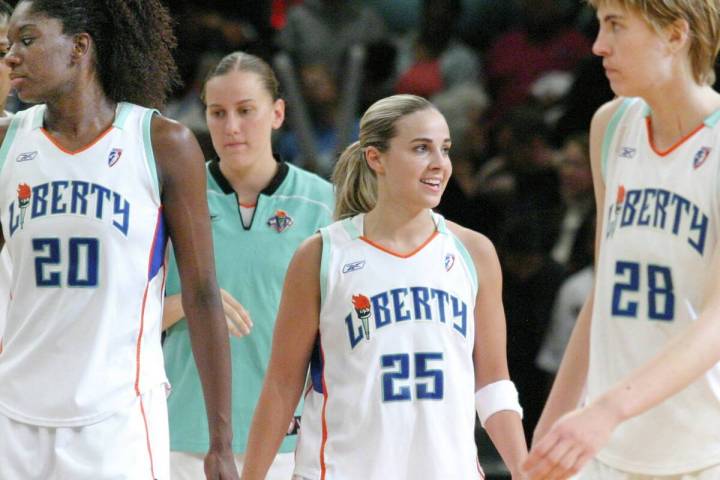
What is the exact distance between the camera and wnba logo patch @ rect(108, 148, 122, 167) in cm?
395

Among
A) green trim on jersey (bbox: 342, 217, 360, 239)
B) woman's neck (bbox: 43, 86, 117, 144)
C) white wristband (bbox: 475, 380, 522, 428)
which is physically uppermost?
woman's neck (bbox: 43, 86, 117, 144)

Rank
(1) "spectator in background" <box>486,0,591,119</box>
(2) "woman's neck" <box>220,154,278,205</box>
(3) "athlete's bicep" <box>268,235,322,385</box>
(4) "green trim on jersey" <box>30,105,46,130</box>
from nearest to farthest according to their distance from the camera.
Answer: (4) "green trim on jersey" <box>30,105,46,130</box> < (3) "athlete's bicep" <box>268,235,322,385</box> < (2) "woman's neck" <box>220,154,278,205</box> < (1) "spectator in background" <box>486,0,591,119</box>

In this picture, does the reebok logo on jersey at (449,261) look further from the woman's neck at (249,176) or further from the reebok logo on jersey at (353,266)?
the woman's neck at (249,176)

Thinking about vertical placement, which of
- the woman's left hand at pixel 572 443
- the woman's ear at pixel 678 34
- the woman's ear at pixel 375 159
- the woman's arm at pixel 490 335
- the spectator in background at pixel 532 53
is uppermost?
the spectator in background at pixel 532 53

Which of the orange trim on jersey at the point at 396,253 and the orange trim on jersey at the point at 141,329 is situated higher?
the orange trim on jersey at the point at 396,253

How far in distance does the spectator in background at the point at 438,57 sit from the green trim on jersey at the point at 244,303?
4.68 meters

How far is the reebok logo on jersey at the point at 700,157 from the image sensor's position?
3662 mm

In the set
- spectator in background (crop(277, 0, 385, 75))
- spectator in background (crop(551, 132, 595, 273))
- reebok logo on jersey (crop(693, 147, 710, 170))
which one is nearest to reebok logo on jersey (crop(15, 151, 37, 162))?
reebok logo on jersey (crop(693, 147, 710, 170))

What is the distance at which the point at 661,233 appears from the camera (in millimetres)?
3662

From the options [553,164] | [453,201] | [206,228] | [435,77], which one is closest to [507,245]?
[453,201]

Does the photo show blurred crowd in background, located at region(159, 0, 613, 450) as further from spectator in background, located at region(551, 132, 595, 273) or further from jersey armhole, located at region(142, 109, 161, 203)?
jersey armhole, located at region(142, 109, 161, 203)

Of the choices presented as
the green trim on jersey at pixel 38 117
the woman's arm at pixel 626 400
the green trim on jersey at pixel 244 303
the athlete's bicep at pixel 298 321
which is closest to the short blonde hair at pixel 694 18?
the woman's arm at pixel 626 400

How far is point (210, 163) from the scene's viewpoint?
5.87 metres

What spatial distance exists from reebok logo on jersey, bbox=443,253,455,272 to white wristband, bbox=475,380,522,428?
15.4 inches
